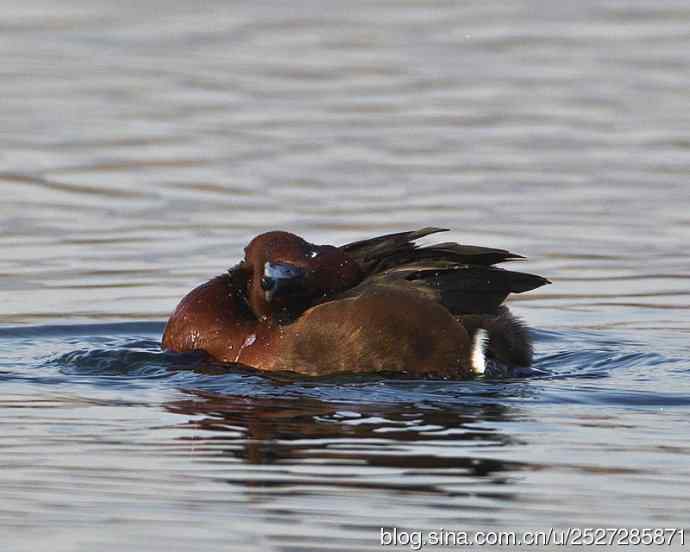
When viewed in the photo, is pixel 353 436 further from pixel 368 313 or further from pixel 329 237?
pixel 329 237

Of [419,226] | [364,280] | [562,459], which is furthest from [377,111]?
[562,459]

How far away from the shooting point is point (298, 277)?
8.92 metres

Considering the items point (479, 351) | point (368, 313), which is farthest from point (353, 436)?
point (479, 351)

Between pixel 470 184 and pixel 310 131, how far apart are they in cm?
194

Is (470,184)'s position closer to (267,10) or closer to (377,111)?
(377,111)

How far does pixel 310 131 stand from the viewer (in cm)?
1491

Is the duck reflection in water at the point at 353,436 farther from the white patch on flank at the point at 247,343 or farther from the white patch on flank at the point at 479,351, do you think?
the white patch on flank at the point at 479,351

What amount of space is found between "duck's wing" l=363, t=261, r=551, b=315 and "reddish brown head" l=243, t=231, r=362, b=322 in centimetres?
18

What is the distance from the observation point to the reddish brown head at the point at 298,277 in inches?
351

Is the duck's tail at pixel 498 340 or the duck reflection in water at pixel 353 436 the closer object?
the duck reflection in water at pixel 353 436

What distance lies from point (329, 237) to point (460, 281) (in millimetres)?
3401

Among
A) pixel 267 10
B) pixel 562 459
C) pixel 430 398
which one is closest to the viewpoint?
pixel 562 459

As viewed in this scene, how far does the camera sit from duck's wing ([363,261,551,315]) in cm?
871

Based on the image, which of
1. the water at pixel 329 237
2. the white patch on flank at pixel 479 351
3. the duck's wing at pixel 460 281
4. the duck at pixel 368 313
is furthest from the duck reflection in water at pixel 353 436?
the duck's wing at pixel 460 281
